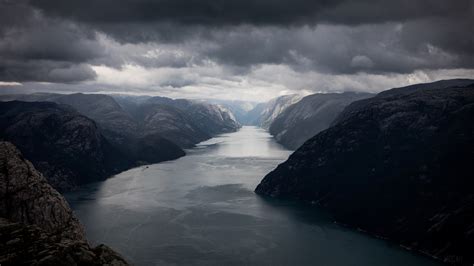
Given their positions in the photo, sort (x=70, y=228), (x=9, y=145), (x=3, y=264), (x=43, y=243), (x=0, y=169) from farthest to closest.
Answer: (x=9, y=145) < (x=0, y=169) < (x=70, y=228) < (x=43, y=243) < (x=3, y=264)

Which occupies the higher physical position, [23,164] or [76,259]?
[23,164]

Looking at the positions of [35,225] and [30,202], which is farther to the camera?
[30,202]

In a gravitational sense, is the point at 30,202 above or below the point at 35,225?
above

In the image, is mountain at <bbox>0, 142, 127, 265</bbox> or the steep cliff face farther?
the steep cliff face

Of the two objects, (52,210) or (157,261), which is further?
(157,261)

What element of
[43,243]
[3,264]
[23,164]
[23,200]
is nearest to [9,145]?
[23,164]

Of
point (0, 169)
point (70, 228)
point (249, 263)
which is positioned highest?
point (0, 169)

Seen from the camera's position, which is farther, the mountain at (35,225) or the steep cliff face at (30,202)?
the steep cliff face at (30,202)

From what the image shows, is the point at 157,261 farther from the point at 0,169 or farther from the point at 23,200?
the point at 0,169
